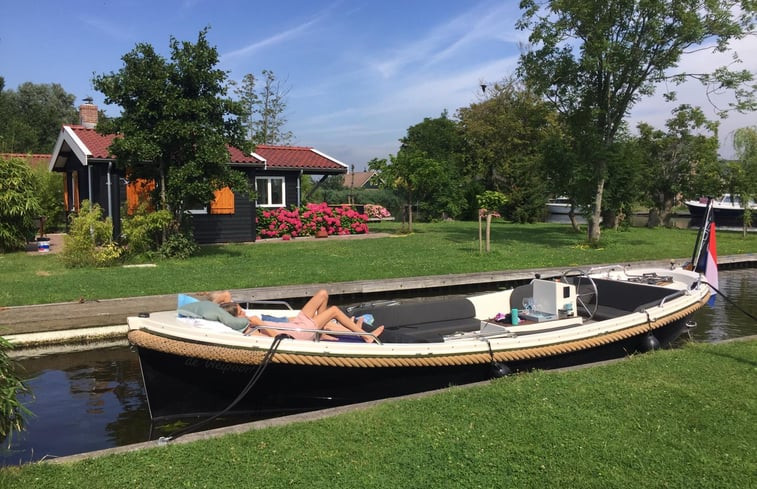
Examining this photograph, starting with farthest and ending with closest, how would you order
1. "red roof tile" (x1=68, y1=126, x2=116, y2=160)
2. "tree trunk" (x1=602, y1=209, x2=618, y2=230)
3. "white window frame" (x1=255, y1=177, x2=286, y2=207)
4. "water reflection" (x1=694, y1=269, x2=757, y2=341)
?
"tree trunk" (x1=602, y1=209, x2=618, y2=230), "white window frame" (x1=255, y1=177, x2=286, y2=207), "red roof tile" (x1=68, y1=126, x2=116, y2=160), "water reflection" (x1=694, y1=269, x2=757, y2=341)

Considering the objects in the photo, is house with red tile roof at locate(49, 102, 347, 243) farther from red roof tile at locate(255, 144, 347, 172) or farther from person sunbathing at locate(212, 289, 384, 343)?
person sunbathing at locate(212, 289, 384, 343)

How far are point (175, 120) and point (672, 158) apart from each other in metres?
28.5

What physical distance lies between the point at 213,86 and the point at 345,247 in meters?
6.47

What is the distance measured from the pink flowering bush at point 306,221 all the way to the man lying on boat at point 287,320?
14759 millimetres

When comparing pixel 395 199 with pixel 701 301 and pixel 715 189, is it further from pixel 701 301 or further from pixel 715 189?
pixel 701 301

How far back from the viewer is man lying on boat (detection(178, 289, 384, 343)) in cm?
612

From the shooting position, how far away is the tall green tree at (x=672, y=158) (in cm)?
3136

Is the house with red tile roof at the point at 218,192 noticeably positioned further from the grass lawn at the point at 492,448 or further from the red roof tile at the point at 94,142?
the grass lawn at the point at 492,448

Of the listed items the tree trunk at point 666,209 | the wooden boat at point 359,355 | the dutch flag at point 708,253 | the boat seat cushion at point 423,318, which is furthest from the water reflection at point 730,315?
the tree trunk at point 666,209

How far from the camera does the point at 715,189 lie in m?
29.8

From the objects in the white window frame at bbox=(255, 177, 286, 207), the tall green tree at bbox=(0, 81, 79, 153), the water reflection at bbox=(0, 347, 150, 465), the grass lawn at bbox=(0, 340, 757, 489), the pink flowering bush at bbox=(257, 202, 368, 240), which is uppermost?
the tall green tree at bbox=(0, 81, 79, 153)

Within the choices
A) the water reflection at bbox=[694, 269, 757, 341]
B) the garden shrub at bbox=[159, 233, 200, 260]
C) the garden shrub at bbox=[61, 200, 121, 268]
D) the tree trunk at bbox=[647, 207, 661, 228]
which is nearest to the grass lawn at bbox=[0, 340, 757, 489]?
the water reflection at bbox=[694, 269, 757, 341]

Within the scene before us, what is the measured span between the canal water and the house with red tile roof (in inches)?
322

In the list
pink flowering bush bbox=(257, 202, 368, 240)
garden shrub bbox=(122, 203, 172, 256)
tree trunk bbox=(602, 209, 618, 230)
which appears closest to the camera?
garden shrub bbox=(122, 203, 172, 256)
